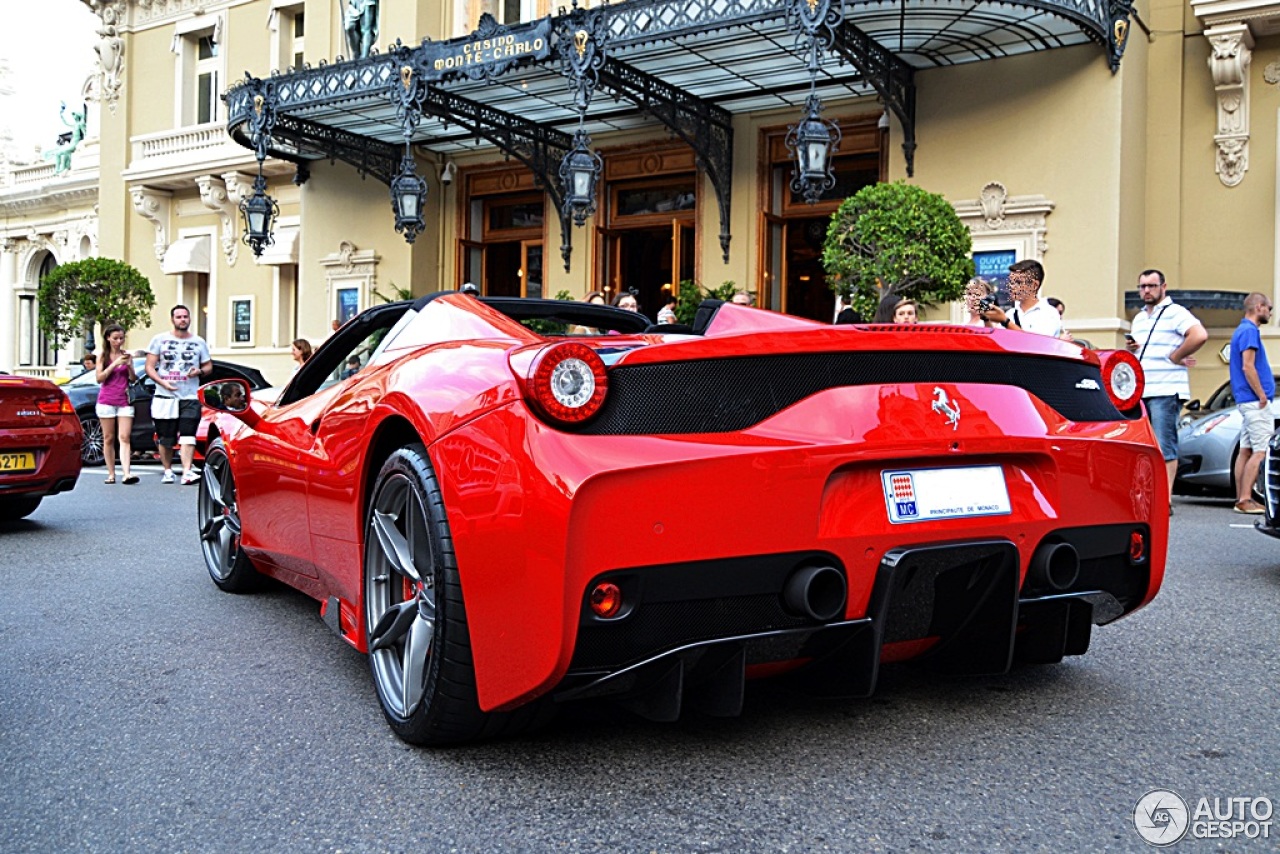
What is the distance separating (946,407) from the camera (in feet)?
8.87

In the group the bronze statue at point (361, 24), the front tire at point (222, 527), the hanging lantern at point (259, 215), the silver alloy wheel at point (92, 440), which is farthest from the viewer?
the bronze statue at point (361, 24)

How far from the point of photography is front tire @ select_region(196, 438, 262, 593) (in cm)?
509

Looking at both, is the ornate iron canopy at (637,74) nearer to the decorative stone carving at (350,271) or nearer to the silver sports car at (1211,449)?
the decorative stone carving at (350,271)

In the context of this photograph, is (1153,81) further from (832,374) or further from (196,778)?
(196,778)

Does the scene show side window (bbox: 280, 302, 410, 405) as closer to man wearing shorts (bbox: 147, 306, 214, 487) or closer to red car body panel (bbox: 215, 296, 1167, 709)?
red car body panel (bbox: 215, 296, 1167, 709)

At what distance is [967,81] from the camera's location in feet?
46.7

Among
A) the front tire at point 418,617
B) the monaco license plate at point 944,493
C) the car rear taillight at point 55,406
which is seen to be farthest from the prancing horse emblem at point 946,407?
the car rear taillight at point 55,406

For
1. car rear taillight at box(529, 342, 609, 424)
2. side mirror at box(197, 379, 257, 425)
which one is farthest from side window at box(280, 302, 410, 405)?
car rear taillight at box(529, 342, 609, 424)

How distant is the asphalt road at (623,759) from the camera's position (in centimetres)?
233

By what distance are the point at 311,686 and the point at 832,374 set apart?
191cm

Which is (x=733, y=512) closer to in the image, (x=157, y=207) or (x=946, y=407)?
(x=946, y=407)

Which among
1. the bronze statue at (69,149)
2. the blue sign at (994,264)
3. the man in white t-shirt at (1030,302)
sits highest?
the bronze statue at (69,149)

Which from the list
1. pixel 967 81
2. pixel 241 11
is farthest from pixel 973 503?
pixel 241 11

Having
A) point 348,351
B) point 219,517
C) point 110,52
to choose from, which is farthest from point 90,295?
point 348,351
